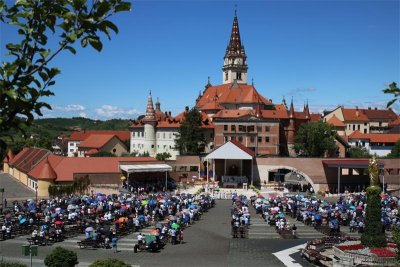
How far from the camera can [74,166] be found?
50.4 m

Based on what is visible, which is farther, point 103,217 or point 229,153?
point 229,153

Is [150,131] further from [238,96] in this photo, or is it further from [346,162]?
[346,162]

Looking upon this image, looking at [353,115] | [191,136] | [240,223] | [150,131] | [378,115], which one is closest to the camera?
[240,223]

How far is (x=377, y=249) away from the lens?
21.1 meters

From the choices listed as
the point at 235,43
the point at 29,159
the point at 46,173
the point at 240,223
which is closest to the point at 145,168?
the point at 46,173

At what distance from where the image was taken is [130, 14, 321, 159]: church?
7294cm

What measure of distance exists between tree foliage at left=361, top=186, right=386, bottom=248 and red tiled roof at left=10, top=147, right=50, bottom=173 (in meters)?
41.2

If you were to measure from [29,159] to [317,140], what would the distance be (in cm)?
4053

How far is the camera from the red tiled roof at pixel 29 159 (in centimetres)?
5588

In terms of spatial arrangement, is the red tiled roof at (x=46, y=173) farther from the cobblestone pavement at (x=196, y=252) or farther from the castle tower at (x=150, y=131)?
the castle tower at (x=150, y=131)

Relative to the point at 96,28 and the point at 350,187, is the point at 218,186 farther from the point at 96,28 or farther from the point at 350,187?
the point at 96,28

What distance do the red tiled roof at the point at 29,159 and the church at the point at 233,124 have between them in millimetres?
24316

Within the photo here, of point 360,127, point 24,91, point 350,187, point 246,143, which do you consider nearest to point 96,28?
point 24,91

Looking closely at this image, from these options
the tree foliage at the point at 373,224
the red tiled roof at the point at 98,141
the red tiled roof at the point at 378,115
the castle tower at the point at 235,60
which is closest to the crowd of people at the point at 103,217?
the tree foliage at the point at 373,224
